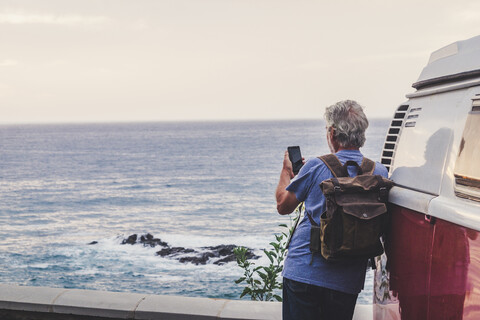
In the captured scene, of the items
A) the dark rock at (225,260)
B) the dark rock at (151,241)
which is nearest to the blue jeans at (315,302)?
the dark rock at (225,260)

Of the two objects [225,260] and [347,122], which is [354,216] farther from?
[225,260]

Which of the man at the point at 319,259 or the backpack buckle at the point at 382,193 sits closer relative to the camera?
the backpack buckle at the point at 382,193

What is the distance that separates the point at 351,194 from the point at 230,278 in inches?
815

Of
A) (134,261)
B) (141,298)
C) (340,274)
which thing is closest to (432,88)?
(340,274)

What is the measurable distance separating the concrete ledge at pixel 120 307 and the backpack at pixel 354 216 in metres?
1.71

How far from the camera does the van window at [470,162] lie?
5.93ft

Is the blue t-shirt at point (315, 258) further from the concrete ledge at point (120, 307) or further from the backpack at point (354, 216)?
the concrete ledge at point (120, 307)

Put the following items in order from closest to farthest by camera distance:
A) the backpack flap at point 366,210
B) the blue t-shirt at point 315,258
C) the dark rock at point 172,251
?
1. the backpack flap at point 366,210
2. the blue t-shirt at point 315,258
3. the dark rock at point 172,251

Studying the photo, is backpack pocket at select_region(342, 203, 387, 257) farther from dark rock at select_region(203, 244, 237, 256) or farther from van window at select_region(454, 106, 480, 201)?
dark rock at select_region(203, 244, 237, 256)

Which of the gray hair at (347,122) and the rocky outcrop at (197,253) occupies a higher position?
the gray hair at (347,122)

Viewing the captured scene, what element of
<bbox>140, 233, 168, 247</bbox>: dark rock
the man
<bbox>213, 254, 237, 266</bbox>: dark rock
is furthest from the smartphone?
<bbox>140, 233, 168, 247</bbox>: dark rock

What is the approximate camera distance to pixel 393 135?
2.80m

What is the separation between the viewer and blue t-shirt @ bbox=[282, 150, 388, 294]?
2730 mm

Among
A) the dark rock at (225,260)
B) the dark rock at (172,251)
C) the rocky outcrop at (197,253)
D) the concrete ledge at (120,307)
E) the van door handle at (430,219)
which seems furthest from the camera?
the dark rock at (172,251)
